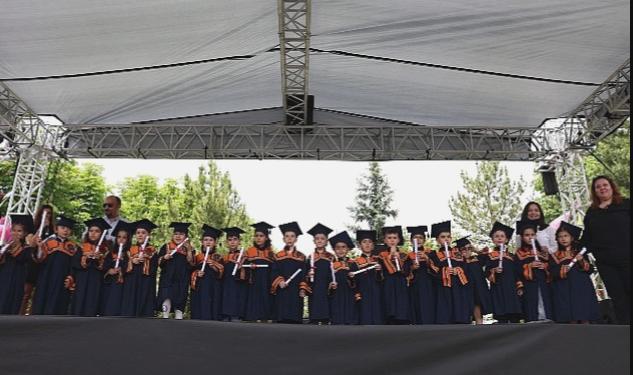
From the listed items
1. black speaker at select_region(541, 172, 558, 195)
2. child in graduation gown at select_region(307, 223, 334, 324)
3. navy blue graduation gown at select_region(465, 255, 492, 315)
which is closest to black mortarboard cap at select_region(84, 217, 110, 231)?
child in graduation gown at select_region(307, 223, 334, 324)

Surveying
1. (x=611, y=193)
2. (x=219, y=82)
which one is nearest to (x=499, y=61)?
(x=611, y=193)

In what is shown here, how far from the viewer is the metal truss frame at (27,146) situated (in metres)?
7.52

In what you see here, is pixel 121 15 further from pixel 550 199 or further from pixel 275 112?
pixel 550 199

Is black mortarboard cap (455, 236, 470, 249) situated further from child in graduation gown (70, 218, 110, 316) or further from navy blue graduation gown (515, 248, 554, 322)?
child in graduation gown (70, 218, 110, 316)

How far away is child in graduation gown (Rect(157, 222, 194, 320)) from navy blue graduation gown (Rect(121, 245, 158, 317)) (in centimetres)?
7

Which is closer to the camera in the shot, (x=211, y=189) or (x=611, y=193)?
(x=611, y=193)

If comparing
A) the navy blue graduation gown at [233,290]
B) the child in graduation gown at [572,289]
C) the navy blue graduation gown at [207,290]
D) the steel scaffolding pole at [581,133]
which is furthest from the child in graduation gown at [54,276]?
the steel scaffolding pole at [581,133]

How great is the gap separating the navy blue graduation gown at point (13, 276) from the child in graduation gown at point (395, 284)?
10.6 feet

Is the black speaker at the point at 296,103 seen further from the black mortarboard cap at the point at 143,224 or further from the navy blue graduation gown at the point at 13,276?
the navy blue graduation gown at the point at 13,276

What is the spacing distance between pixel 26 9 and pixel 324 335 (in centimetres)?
471

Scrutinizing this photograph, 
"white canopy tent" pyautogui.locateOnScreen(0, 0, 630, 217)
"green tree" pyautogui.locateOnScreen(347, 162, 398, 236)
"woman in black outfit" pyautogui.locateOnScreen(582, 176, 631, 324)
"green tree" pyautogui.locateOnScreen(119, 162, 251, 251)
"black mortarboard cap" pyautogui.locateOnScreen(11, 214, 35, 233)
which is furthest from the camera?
"green tree" pyautogui.locateOnScreen(347, 162, 398, 236)

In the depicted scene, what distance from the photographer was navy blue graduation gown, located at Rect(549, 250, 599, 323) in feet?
15.2

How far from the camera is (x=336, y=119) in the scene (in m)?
8.85

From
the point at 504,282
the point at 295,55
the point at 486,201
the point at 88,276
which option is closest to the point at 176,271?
the point at 88,276
